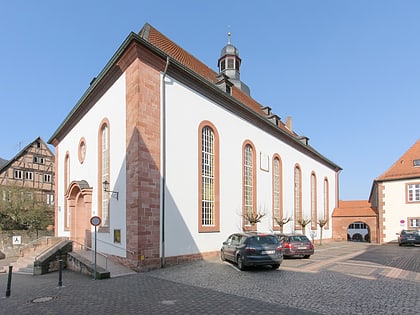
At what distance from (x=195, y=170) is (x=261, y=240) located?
17.3 ft

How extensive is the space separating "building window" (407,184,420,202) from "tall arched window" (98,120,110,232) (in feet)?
90.6

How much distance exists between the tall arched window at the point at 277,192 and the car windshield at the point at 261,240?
11752 millimetres

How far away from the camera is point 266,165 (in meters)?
23.6

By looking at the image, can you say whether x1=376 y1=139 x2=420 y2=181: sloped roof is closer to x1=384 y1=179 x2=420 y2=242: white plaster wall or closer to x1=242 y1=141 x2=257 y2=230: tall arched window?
x1=384 y1=179 x2=420 y2=242: white plaster wall

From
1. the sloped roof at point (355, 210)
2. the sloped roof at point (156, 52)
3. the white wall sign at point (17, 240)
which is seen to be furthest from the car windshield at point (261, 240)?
the sloped roof at point (355, 210)

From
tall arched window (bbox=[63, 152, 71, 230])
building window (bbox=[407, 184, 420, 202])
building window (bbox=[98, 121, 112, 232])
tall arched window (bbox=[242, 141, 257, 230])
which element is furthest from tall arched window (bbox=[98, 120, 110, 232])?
building window (bbox=[407, 184, 420, 202])

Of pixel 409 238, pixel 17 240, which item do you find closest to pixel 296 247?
pixel 409 238

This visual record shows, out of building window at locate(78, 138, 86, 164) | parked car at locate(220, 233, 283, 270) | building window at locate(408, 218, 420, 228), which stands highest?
building window at locate(78, 138, 86, 164)

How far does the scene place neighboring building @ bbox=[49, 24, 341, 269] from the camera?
45.3ft

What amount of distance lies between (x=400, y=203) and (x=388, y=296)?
2687 cm

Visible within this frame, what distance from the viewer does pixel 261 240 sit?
41.3ft

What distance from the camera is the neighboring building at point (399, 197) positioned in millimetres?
30797

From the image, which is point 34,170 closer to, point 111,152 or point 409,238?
point 111,152

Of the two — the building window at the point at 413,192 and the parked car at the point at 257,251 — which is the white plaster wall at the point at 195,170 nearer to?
the parked car at the point at 257,251
